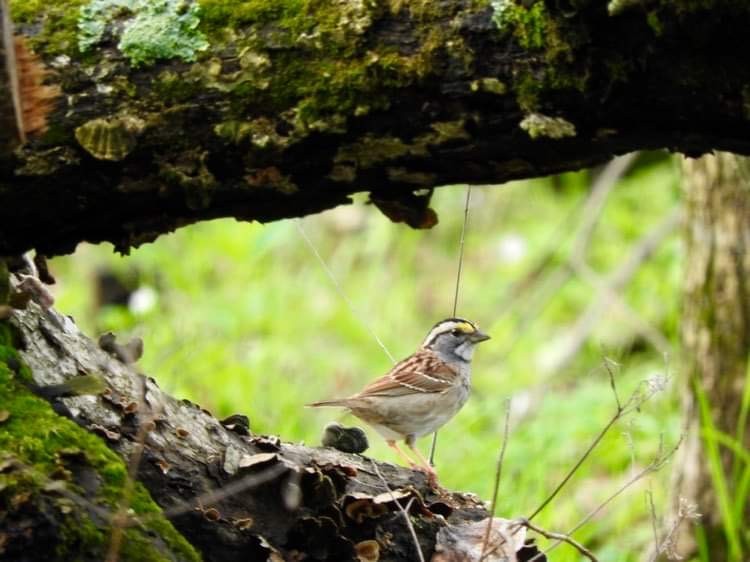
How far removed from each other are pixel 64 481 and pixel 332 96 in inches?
45.8

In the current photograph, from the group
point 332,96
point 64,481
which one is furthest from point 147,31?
point 64,481

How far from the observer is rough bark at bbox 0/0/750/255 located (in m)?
3.31

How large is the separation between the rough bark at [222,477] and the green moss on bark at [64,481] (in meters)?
0.08

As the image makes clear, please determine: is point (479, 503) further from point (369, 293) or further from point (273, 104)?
point (369, 293)

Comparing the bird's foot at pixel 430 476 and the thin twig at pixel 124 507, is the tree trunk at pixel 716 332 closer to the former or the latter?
the bird's foot at pixel 430 476

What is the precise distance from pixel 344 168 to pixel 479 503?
4.13 feet

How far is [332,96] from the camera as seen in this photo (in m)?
3.40

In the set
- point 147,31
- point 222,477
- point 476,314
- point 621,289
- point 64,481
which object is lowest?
point 476,314

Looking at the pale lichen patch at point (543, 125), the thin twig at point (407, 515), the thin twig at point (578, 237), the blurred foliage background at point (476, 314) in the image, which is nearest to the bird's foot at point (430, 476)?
the thin twig at point (407, 515)

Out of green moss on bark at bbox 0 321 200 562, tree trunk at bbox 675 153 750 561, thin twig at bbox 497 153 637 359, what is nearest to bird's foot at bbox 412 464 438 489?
green moss on bark at bbox 0 321 200 562

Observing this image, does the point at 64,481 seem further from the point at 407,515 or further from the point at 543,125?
the point at 543,125

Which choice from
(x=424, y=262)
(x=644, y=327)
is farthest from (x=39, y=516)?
(x=424, y=262)

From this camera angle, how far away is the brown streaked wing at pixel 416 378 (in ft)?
18.1

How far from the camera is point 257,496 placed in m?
3.58
